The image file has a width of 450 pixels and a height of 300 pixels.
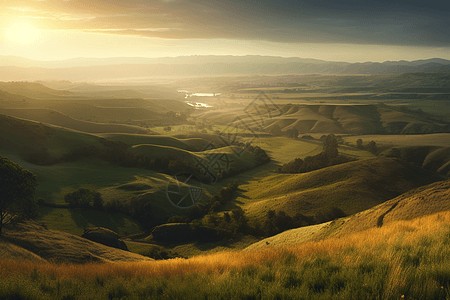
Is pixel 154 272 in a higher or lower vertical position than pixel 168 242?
higher

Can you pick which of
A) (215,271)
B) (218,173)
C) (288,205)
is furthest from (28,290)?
(218,173)

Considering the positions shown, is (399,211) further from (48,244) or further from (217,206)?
(217,206)

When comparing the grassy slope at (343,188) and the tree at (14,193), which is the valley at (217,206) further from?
the tree at (14,193)

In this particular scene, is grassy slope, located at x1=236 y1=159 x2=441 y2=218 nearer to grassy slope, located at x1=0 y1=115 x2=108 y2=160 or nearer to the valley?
the valley

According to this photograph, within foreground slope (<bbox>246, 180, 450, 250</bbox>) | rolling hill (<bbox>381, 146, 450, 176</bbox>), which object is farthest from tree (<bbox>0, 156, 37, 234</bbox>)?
rolling hill (<bbox>381, 146, 450, 176</bbox>)

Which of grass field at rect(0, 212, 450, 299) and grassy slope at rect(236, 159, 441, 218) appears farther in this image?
grassy slope at rect(236, 159, 441, 218)

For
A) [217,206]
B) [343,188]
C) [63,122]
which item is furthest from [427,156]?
[63,122]

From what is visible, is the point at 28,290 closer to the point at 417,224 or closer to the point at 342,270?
the point at 342,270
